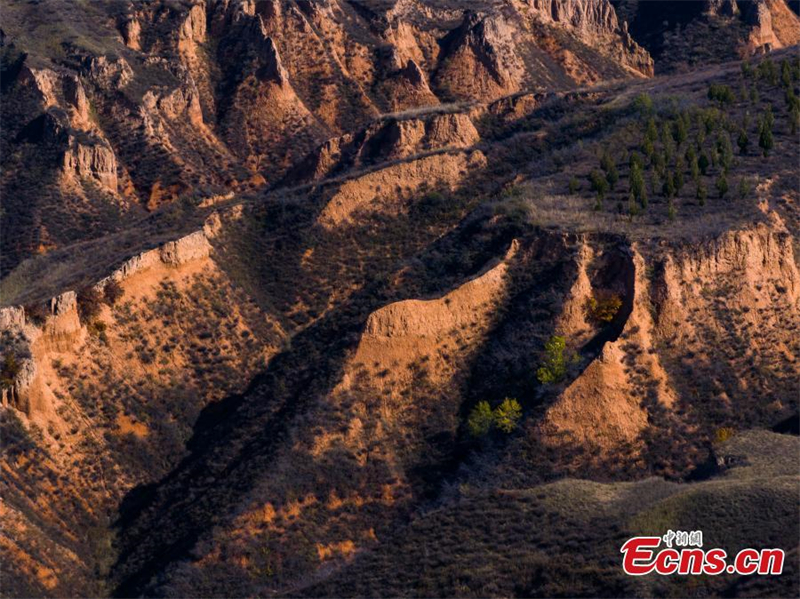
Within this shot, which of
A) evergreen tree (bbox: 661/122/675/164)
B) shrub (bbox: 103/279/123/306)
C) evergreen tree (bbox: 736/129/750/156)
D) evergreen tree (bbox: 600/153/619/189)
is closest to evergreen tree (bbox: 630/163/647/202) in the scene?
evergreen tree (bbox: 600/153/619/189)

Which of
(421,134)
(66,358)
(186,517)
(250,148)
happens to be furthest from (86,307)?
(250,148)

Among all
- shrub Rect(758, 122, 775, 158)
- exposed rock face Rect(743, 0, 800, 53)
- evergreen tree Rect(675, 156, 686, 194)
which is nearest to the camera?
evergreen tree Rect(675, 156, 686, 194)

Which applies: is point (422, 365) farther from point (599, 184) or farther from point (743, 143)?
point (743, 143)

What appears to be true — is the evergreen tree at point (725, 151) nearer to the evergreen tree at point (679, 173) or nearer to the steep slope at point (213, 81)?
the evergreen tree at point (679, 173)

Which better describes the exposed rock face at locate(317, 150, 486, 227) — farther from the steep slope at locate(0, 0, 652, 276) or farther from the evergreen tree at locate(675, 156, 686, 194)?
the steep slope at locate(0, 0, 652, 276)

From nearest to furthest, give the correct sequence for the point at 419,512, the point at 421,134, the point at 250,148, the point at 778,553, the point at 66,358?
the point at 778,553 < the point at 419,512 < the point at 66,358 < the point at 421,134 < the point at 250,148

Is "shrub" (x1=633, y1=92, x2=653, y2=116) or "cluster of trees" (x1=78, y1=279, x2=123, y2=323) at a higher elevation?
"cluster of trees" (x1=78, y1=279, x2=123, y2=323)

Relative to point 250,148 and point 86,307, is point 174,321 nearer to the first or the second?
point 86,307
